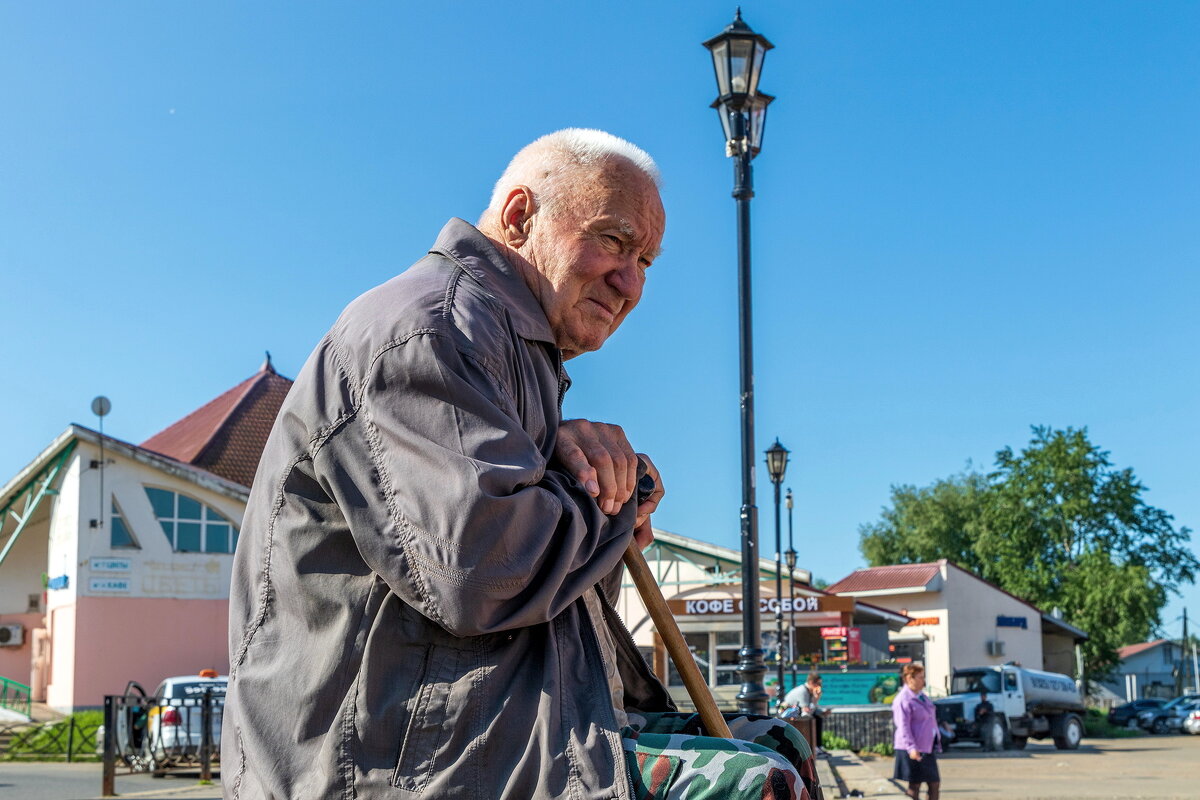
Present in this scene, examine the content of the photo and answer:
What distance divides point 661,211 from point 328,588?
1.04 meters

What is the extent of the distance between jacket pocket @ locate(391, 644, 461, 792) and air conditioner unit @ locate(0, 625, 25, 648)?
38005 mm

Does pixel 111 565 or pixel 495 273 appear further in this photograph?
pixel 111 565

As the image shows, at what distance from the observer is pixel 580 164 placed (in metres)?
2.33

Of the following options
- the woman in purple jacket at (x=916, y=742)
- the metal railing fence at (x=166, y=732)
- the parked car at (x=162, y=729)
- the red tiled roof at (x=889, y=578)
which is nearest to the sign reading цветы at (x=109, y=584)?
the parked car at (x=162, y=729)

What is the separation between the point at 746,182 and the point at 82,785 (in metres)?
12.9

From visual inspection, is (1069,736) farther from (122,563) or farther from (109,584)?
(109,584)

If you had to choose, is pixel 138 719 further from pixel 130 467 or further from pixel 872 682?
pixel 872 682

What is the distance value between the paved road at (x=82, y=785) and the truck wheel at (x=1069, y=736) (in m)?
26.5

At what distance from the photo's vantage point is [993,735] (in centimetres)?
3225

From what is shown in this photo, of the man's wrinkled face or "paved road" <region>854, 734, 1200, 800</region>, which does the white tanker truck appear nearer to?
"paved road" <region>854, 734, 1200, 800</region>

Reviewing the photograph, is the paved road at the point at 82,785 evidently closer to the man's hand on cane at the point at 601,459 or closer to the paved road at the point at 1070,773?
the paved road at the point at 1070,773

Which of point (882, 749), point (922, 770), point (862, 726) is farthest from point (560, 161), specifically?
point (862, 726)

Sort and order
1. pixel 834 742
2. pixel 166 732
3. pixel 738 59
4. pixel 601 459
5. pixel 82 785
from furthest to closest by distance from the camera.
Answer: pixel 834 742, pixel 166 732, pixel 82 785, pixel 738 59, pixel 601 459

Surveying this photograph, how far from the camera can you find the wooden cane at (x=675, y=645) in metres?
2.16
